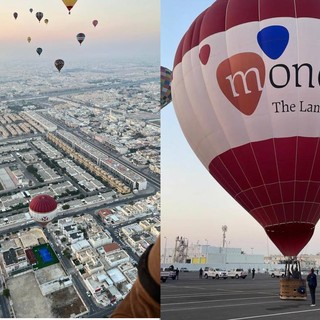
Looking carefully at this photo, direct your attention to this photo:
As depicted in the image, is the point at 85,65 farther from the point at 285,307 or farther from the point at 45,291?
the point at 285,307

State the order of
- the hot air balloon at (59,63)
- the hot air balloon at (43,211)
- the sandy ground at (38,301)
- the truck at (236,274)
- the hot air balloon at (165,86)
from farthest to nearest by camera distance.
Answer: the hot air balloon at (59,63) < the hot air balloon at (43,211) < the truck at (236,274) < the sandy ground at (38,301) < the hot air balloon at (165,86)

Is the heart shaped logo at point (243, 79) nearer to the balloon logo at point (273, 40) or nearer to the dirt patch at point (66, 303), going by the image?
the balloon logo at point (273, 40)

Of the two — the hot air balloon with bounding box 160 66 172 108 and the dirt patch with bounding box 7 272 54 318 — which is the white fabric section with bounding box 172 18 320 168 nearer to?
the hot air balloon with bounding box 160 66 172 108

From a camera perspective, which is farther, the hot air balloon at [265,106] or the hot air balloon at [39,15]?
the hot air balloon at [39,15]

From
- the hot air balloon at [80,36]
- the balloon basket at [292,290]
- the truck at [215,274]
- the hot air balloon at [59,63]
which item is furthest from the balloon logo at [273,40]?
the hot air balloon at [59,63]

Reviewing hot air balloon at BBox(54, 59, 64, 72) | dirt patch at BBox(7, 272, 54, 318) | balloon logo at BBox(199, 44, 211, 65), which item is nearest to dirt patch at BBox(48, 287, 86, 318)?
dirt patch at BBox(7, 272, 54, 318)

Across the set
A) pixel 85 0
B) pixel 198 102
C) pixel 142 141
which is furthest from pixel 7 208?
pixel 198 102

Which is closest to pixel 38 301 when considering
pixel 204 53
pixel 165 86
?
pixel 165 86
